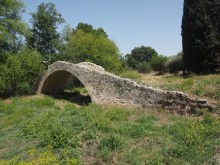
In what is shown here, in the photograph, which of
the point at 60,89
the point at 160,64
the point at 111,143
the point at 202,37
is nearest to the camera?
the point at 111,143

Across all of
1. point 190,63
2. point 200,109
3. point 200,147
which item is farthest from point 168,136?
point 190,63

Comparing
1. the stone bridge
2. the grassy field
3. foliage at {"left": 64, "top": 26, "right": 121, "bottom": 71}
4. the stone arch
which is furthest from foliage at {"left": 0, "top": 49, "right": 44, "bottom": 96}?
the grassy field

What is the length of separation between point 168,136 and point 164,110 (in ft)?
11.7

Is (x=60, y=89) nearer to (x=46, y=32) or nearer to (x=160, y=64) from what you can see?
(x=46, y=32)

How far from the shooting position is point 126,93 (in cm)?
1686

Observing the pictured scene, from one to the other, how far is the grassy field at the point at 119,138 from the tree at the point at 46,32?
1376cm

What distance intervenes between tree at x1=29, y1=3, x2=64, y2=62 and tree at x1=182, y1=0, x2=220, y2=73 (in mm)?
10723

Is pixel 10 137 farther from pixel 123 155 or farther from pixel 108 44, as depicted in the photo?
pixel 108 44

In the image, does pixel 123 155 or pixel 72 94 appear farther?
pixel 72 94

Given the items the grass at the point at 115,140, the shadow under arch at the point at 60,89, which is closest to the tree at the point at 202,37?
the shadow under arch at the point at 60,89

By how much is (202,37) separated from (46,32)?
1259 centimetres

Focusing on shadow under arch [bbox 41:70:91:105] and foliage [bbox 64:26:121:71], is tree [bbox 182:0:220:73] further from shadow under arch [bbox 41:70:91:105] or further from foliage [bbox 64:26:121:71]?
foliage [bbox 64:26:121:71]

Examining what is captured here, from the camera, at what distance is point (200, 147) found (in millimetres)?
10180

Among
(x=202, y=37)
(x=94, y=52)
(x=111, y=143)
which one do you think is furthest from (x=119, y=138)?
(x=94, y=52)
